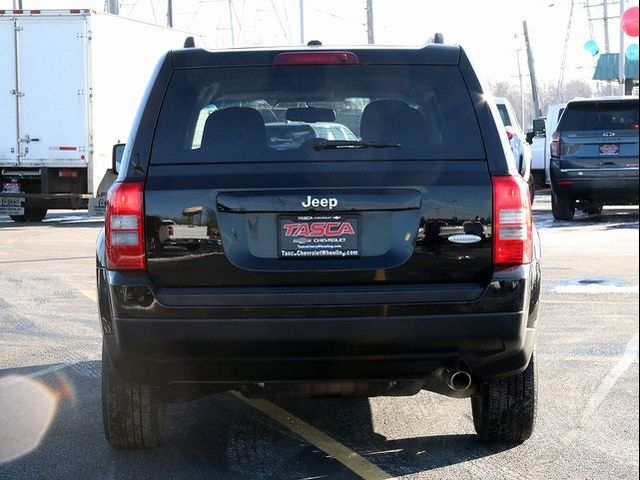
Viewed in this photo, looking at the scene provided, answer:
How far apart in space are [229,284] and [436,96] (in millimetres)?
1212

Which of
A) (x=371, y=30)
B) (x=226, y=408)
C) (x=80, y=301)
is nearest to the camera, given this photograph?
(x=226, y=408)

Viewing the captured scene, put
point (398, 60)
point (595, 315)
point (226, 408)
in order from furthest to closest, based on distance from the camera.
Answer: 1. point (595, 315)
2. point (226, 408)
3. point (398, 60)

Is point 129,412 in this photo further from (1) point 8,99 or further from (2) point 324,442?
(1) point 8,99

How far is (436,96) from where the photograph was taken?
15.6ft

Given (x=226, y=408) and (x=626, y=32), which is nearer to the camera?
(x=626, y=32)

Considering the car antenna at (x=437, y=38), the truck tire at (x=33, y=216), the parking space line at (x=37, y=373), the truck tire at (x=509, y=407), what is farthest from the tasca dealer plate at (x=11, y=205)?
the truck tire at (x=509, y=407)

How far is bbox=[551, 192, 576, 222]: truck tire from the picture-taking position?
19.2 meters

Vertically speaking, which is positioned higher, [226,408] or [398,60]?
[398,60]

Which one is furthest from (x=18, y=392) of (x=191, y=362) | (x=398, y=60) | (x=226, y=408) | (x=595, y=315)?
(x=595, y=315)

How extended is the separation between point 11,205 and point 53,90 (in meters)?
2.26

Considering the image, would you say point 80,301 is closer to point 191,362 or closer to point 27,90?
point 191,362

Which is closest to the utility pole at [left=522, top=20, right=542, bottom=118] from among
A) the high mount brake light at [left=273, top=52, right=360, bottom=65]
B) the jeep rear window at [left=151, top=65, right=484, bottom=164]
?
the jeep rear window at [left=151, top=65, right=484, bottom=164]

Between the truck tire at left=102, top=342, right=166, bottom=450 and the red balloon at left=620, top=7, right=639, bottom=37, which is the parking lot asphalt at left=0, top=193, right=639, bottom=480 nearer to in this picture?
the truck tire at left=102, top=342, right=166, bottom=450

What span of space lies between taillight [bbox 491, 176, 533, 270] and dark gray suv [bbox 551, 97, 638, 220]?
44.4 ft
